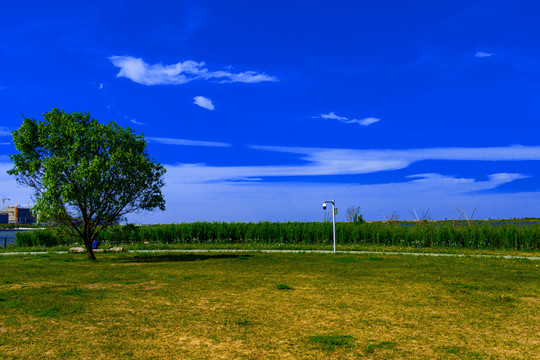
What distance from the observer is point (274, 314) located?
11.4 m

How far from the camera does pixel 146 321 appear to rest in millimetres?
10758

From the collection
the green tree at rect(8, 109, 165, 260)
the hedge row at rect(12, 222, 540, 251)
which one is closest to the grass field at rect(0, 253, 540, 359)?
the green tree at rect(8, 109, 165, 260)

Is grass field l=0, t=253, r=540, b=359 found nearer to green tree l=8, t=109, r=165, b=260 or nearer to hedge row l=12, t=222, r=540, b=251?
green tree l=8, t=109, r=165, b=260

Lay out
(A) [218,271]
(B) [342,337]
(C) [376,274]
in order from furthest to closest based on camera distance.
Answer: (A) [218,271] → (C) [376,274] → (B) [342,337]

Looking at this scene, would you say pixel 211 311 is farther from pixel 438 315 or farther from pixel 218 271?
pixel 218 271

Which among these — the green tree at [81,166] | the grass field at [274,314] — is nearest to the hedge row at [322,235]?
the green tree at [81,166]

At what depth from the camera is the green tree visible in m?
25.7

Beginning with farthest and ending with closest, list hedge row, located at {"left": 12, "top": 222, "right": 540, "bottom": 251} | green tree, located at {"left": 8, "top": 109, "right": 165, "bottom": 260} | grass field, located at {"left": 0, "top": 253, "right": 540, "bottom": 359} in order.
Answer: hedge row, located at {"left": 12, "top": 222, "right": 540, "bottom": 251} < green tree, located at {"left": 8, "top": 109, "right": 165, "bottom": 260} < grass field, located at {"left": 0, "top": 253, "right": 540, "bottom": 359}

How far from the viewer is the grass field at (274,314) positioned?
8430 mm

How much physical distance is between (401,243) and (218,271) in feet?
73.7

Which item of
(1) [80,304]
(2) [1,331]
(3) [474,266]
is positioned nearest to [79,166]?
(1) [80,304]

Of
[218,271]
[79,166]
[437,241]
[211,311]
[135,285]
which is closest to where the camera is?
[211,311]

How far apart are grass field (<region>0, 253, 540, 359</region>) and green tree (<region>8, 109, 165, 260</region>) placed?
6851 mm

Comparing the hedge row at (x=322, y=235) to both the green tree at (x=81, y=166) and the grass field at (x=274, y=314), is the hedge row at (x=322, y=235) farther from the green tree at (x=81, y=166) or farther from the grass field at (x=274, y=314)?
the grass field at (x=274, y=314)
